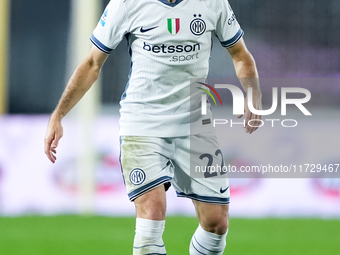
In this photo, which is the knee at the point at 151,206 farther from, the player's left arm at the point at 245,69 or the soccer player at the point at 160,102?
the player's left arm at the point at 245,69

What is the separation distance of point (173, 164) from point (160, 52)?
68cm

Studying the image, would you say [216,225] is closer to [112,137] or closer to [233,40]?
[233,40]

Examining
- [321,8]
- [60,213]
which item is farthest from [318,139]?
[60,213]

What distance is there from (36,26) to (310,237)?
5278 mm

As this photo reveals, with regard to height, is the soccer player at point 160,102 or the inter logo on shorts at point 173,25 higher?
the inter logo on shorts at point 173,25

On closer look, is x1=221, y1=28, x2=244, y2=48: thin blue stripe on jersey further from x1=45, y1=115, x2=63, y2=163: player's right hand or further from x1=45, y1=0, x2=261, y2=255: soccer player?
x1=45, y1=115, x2=63, y2=163: player's right hand

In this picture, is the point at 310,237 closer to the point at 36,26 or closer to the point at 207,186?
the point at 207,186

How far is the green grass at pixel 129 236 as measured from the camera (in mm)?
5848

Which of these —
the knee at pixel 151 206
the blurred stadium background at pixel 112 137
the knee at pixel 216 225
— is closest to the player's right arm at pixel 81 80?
the knee at pixel 151 206

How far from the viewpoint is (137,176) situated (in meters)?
3.46

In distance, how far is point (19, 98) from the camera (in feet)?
30.4

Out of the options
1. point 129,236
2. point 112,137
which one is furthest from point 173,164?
point 112,137

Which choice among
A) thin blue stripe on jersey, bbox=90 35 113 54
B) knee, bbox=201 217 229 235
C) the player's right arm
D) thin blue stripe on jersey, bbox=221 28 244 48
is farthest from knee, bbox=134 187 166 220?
thin blue stripe on jersey, bbox=221 28 244 48

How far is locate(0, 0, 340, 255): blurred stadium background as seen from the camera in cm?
766
